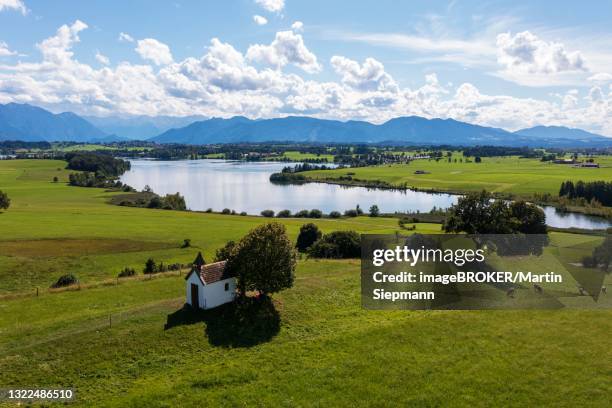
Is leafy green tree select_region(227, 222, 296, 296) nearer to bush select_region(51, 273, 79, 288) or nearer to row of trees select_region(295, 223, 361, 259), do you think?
bush select_region(51, 273, 79, 288)

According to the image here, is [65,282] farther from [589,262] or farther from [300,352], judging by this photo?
[589,262]

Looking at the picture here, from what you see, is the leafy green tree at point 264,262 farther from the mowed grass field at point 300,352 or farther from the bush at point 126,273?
the bush at point 126,273

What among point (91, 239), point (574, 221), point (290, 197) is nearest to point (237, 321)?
point (91, 239)

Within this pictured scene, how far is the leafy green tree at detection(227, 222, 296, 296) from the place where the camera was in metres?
30.2

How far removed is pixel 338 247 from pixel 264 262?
2737 cm

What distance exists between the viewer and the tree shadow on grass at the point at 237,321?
2684 cm

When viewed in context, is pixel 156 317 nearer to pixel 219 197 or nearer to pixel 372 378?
pixel 372 378

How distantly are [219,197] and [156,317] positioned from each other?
426 feet

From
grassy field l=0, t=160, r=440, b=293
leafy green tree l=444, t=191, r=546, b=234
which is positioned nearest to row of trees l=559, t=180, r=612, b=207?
grassy field l=0, t=160, r=440, b=293

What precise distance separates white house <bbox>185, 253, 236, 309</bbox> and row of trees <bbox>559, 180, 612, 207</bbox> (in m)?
140

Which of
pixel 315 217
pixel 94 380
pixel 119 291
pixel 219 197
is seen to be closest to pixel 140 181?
pixel 219 197

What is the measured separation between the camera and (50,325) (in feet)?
92.8

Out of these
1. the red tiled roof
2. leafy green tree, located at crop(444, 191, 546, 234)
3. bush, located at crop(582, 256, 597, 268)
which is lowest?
bush, located at crop(582, 256, 597, 268)

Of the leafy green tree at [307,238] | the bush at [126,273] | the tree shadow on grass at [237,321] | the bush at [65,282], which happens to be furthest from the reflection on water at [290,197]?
the tree shadow on grass at [237,321]
